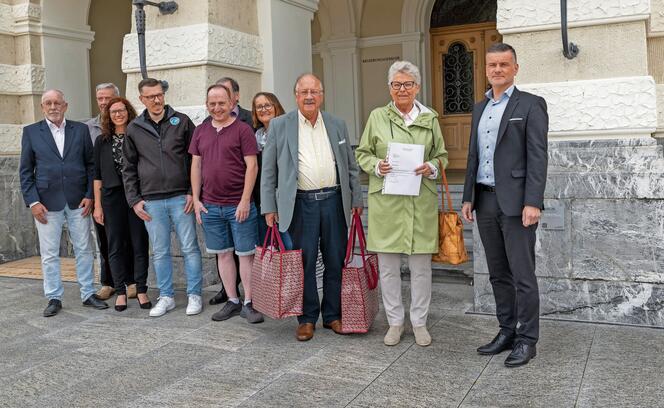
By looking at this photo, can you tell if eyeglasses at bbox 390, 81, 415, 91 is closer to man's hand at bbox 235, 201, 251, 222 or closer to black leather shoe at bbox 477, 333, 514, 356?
man's hand at bbox 235, 201, 251, 222

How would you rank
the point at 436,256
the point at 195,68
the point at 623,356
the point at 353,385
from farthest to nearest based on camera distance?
the point at 195,68
the point at 436,256
the point at 623,356
the point at 353,385

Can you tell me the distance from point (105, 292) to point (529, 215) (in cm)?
417

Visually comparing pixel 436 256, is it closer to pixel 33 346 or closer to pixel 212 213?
pixel 212 213

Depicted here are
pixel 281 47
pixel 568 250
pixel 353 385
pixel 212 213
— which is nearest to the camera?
pixel 353 385

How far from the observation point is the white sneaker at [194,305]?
19.1 feet

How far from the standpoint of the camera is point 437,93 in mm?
11992

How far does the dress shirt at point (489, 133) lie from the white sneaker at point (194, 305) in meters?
2.62

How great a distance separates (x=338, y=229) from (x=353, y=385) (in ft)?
4.41

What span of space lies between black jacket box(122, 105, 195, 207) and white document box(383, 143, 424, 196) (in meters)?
1.88

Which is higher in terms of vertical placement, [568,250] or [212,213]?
[212,213]

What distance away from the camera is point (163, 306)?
591 cm

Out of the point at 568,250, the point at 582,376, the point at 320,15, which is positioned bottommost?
the point at 582,376

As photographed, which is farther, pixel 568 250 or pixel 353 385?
pixel 568 250

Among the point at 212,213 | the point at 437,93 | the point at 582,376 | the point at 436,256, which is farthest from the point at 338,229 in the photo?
the point at 437,93
